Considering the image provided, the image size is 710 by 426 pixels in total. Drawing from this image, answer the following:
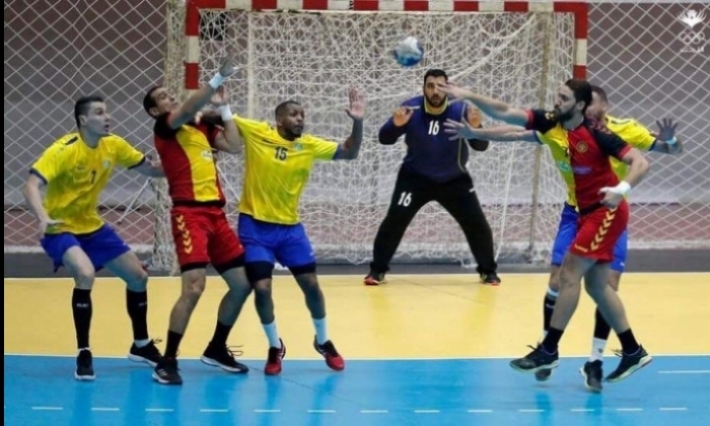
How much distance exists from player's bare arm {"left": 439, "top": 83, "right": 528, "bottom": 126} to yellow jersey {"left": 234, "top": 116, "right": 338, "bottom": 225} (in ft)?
4.16

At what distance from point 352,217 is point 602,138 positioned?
17.8 ft

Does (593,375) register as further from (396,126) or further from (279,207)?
(396,126)

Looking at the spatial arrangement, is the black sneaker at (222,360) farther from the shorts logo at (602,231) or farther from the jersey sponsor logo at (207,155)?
the shorts logo at (602,231)

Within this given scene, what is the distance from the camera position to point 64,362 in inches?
358

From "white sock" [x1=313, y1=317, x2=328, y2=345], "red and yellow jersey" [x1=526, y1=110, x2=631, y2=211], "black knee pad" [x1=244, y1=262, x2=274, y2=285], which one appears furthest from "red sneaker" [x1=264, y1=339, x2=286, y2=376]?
"red and yellow jersey" [x1=526, y1=110, x2=631, y2=211]

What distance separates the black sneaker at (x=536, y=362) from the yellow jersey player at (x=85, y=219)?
8.10ft

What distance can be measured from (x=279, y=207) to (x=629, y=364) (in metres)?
2.55

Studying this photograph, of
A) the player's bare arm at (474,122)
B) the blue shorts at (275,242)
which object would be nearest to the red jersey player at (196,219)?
the blue shorts at (275,242)

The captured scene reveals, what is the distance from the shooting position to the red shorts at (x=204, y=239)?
8469 mm

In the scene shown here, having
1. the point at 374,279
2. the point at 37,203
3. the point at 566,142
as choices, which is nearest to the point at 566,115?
the point at 566,142

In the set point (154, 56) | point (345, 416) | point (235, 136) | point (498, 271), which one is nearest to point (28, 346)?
point (235, 136)

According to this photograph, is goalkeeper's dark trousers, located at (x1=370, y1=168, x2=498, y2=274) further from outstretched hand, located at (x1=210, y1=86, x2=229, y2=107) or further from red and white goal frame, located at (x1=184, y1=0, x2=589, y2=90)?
outstretched hand, located at (x1=210, y1=86, x2=229, y2=107)

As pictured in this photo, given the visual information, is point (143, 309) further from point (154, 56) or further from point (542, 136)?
point (154, 56)

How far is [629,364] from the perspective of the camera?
8398 mm
